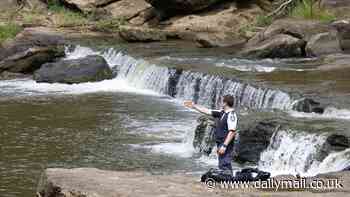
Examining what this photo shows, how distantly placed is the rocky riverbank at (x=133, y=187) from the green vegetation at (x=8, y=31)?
88.6ft

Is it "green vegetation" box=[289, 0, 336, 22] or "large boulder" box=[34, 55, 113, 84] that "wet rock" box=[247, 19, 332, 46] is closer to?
"green vegetation" box=[289, 0, 336, 22]

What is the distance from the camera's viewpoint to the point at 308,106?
20.9 metres

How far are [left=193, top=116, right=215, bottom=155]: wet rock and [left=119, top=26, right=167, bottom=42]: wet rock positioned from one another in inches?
672

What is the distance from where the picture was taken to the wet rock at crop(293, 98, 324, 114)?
2050 cm

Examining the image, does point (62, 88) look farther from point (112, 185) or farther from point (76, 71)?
point (112, 185)

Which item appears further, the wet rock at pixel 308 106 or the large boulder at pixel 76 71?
the large boulder at pixel 76 71

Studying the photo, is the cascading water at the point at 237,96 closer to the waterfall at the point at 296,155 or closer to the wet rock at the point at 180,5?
the waterfall at the point at 296,155

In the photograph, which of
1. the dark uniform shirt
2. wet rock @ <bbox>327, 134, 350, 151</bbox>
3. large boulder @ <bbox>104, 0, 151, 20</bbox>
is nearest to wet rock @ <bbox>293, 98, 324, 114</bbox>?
wet rock @ <bbox>327, 134, 350, 151</bbox>

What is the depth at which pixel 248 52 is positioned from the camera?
3084 cm

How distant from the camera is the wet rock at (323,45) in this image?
97.9ft

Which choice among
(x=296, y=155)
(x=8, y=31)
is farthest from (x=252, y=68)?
(x=8, y=31)

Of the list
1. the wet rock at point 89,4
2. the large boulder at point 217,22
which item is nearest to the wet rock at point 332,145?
the large boulder at point 217,22

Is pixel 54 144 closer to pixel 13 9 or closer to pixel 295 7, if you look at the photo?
pixel 295 7

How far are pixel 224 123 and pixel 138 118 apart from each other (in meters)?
10.9
